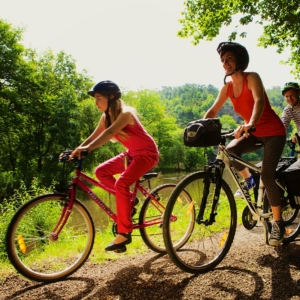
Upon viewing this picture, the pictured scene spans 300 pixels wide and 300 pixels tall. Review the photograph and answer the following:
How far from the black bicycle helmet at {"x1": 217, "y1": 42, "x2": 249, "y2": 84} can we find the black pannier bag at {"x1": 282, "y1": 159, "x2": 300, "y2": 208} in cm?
119

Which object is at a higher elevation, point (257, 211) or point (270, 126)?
point (270, 126)

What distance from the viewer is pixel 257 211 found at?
11.3 ft

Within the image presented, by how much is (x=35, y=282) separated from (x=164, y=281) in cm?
122

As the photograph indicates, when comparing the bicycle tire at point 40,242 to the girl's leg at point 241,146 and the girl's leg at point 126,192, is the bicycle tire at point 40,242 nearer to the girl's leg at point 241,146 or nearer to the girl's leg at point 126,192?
the girl's leg at point 126,192

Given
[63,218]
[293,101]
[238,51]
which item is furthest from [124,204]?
[293,101]

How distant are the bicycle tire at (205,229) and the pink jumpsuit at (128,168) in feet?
1.65

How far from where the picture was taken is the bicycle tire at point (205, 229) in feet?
9.38

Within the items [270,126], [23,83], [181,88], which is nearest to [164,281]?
[270,126]

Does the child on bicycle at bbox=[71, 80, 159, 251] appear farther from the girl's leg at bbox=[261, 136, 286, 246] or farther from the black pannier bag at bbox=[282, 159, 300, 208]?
the black pannier bag at bbox=[282, 159, 300, 208]

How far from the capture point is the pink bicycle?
2883 millimetres

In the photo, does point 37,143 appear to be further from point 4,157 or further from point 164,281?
point 164,281

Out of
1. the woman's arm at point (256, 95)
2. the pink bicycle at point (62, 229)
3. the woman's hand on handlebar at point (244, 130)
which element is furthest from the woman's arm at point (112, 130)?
the woman's arm at point (256, 95)

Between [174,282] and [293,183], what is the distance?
1624mm

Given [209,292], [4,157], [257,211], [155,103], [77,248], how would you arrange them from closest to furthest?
1. [209,292]
2. [257,211]
3. [77,248]
4. [4,157]
5. [155,103]
